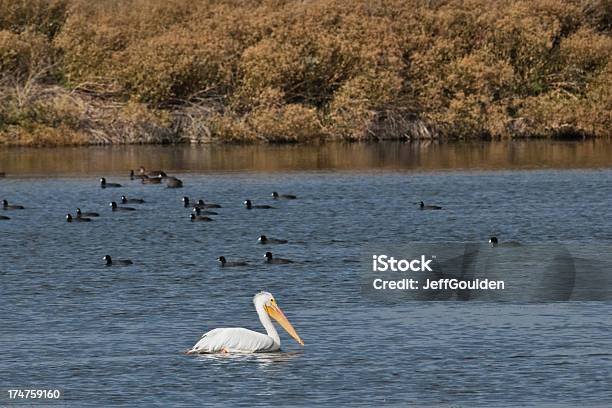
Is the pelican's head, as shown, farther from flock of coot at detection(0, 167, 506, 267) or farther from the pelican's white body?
flock of coot at detection(0, 167, 506, 267)

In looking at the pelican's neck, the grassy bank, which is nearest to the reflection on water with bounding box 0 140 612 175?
the grassy bank

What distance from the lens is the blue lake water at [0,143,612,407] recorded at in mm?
17312

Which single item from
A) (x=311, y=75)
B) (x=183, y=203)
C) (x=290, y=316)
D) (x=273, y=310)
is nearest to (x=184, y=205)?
(x=183, y=203)

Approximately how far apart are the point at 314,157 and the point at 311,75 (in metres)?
11.9

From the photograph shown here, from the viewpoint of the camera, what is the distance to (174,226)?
117 ft

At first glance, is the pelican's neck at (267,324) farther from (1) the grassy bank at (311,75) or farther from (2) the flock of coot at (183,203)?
(1) the grassy bank at (311,75)

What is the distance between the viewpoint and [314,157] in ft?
188

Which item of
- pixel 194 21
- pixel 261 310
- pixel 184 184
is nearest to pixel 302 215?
pixel 184 184

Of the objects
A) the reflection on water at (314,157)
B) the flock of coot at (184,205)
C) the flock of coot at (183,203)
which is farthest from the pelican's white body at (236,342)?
the reflection on water at (314,157)

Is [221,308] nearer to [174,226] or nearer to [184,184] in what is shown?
[174,226]
